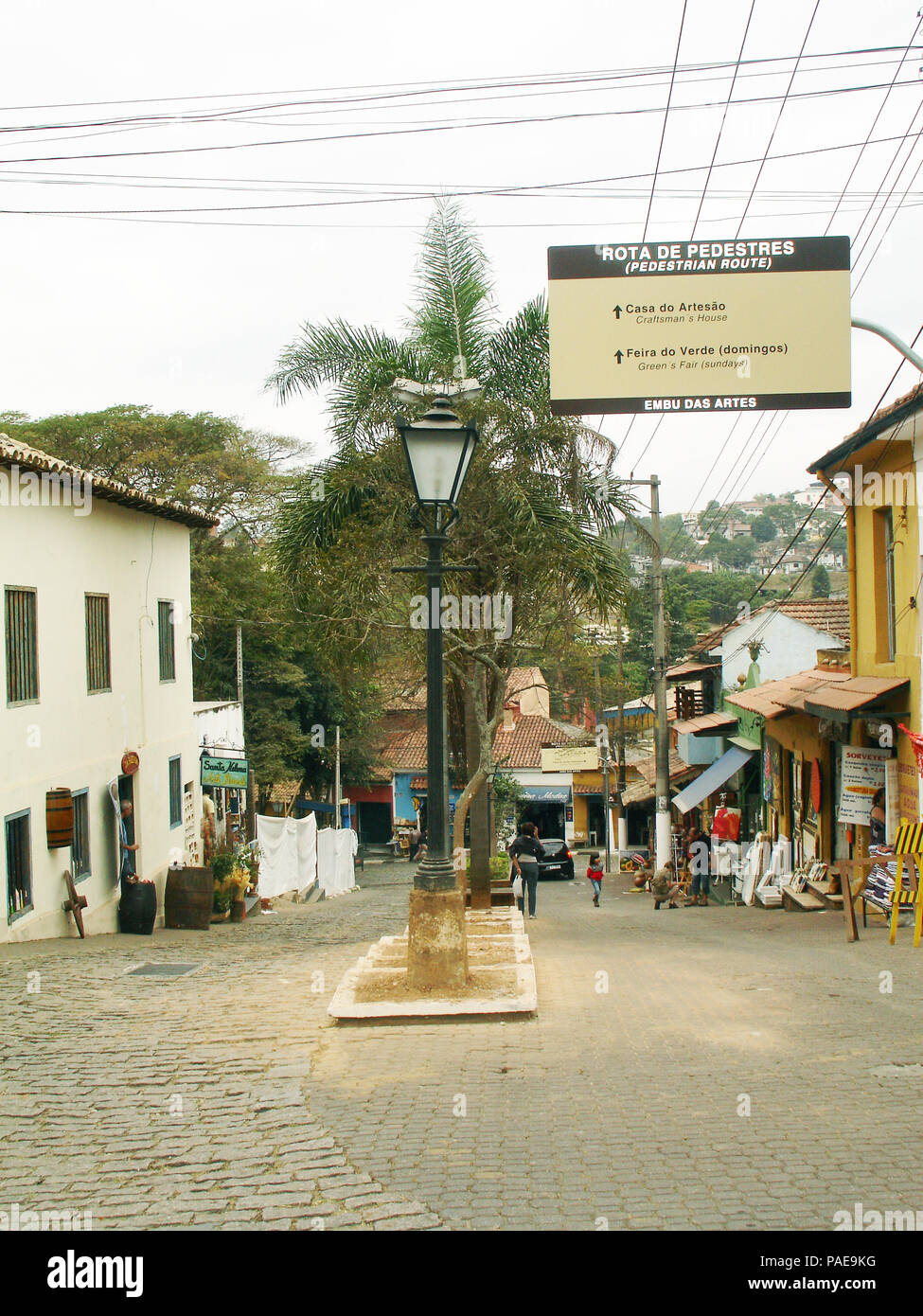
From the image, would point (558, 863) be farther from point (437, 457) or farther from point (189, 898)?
point (437, 457)

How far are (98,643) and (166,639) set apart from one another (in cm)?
381

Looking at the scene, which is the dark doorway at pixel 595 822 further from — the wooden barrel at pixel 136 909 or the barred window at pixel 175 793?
the wooden barrel at pixel 136 909

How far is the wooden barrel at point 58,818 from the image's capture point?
1309 centimetres

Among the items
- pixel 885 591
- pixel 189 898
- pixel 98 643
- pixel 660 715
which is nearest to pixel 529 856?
pixel 189 898

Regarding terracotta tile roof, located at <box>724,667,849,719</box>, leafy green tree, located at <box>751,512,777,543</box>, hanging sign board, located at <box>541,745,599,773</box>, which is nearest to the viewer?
terracotta tile roof, located at <box>724,667,849,719</box>

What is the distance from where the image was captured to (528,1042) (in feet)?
21.9

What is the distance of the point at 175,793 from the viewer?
20.4m

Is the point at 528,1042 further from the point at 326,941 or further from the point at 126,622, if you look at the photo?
the point at 126,622

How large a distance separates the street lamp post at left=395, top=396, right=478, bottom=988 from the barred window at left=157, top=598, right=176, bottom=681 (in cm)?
1215

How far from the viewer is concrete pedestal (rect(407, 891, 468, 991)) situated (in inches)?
302

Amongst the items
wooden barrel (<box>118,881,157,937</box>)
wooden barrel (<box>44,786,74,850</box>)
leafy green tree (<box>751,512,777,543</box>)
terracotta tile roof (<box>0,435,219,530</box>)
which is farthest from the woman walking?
leafy green tree (<box>751,512,777,543</box>)

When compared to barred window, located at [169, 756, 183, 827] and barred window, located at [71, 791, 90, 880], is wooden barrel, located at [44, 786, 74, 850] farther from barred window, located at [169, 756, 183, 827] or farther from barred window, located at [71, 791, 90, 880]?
barred window, located at [169, 756, 183, 827]

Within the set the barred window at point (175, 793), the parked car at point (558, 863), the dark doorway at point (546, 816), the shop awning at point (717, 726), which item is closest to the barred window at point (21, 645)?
the barred window at point (175, 793)

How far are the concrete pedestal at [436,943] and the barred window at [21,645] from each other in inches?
261
